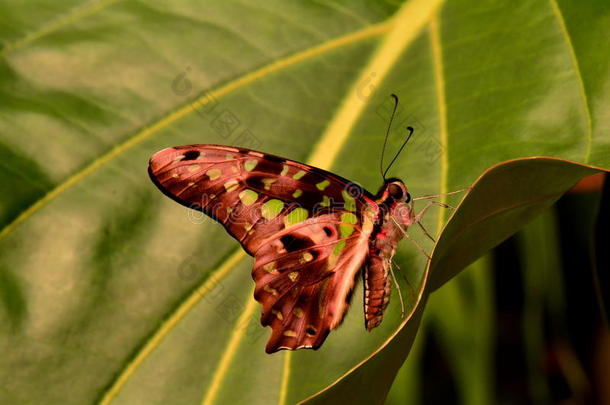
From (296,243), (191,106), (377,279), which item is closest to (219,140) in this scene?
(191,106)

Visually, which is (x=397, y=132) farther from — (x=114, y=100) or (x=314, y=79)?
(x=114, y=100)

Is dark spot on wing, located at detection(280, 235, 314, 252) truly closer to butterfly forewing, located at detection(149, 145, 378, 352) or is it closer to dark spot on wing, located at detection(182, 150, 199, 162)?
butterfly forewing, located at detection(149, 145, 378, 352)

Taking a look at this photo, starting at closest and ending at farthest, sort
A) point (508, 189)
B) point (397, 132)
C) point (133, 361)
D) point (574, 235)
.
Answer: point (508, 189) < point (133, 361) < point (397, 132) < point (574, 235)

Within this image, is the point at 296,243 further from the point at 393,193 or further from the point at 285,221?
the point at 393,193

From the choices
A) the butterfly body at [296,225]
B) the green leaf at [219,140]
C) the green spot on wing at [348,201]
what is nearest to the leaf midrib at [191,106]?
the green leaf at [219,140]

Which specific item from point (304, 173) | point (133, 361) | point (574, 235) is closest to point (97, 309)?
point (133, 361)

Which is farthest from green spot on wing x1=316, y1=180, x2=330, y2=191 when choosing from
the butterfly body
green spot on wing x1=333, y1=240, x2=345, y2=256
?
green spot on wing x1=333, y1=240, x2=345, y2=256

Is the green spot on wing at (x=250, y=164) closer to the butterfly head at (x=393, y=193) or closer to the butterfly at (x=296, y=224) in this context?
the butterfly at (x=296, y=224)
